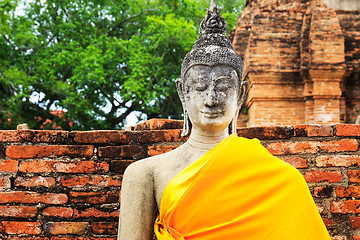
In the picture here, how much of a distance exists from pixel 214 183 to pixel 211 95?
0.38m

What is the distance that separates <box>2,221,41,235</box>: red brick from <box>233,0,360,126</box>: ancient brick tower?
4890 mm

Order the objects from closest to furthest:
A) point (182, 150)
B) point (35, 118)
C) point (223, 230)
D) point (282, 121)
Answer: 1. point (223, 230)
2. point (182, 150)
3. point (282, 121)
4. point (35, 118)

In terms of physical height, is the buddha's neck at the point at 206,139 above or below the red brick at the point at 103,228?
above

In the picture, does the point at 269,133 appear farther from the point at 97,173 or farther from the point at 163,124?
the point at 97,173

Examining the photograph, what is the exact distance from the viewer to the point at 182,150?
169 centimetres

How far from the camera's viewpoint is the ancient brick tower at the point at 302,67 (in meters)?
6.36

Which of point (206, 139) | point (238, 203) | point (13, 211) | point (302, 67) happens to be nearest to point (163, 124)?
point (206, 139)

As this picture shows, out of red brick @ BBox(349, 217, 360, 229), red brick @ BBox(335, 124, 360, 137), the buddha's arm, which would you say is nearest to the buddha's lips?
the buddha's arm

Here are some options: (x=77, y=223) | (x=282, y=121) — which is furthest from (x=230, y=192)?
(x=282, y=121)

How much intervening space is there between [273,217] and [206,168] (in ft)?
1.03

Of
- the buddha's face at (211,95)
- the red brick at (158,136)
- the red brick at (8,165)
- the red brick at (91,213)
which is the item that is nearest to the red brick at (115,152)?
the red brick at (158,136)

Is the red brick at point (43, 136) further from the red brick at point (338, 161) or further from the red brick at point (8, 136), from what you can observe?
the red brick at point (338, 161)

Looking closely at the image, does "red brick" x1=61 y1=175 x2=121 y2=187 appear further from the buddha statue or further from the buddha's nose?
the buddha's nose

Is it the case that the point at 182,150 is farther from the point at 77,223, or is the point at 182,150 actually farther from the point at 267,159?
the point at 77,223
